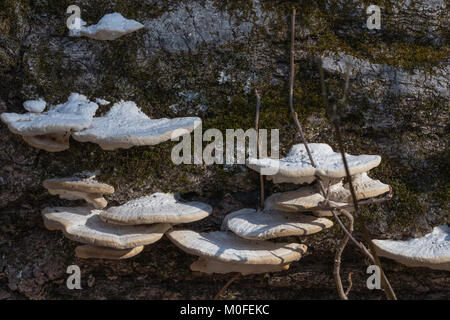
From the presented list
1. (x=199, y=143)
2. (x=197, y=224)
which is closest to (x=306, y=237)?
(x=197, y=224)

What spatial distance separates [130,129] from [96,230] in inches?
26.4

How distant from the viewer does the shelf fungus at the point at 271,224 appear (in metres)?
2.67

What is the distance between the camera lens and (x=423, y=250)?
9.19 ft

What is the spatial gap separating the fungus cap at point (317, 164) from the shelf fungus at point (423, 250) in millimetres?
609

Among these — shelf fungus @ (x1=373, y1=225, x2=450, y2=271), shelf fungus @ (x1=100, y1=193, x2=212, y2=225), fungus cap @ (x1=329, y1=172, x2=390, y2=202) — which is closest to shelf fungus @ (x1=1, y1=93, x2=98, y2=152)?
shelf fungus @ (x1=100, y1=193, x2=212, y2=225)

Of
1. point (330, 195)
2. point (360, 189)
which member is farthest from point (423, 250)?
point (330, 195)

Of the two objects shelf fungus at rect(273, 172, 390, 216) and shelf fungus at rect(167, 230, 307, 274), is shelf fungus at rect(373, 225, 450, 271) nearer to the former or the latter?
shelf fungus at rect(273, 172, 390, 216)

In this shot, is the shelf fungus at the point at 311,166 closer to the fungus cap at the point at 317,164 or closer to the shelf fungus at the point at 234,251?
the fungus cap at the point at 317,164

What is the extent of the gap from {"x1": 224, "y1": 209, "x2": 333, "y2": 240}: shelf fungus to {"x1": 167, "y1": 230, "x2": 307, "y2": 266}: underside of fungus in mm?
94

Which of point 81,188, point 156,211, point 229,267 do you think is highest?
point 81,188

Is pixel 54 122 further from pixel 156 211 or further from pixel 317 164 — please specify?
pixel 317 164

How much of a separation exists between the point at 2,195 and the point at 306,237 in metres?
2.16

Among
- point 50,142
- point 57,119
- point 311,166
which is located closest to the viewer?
point 311,166
